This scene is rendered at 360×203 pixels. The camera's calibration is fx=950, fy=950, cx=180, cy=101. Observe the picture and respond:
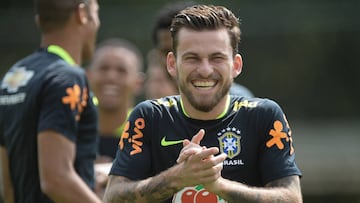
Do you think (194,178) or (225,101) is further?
(225,101)

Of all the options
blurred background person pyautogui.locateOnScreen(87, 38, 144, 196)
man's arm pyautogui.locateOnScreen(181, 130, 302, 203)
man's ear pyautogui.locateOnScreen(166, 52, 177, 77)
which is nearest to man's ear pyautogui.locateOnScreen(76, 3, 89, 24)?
man's ear pyautogui.locateOnScreen(166, 52, 177, 77)

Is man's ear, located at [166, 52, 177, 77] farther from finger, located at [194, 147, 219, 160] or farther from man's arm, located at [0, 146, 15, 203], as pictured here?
man's arm, located at [0, 146, 15, 203]

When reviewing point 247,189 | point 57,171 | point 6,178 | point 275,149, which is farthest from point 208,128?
point 6,178

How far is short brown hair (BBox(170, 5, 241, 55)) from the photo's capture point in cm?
514

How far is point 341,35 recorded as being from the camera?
16.9 metres

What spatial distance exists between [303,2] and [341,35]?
2078 millimetres

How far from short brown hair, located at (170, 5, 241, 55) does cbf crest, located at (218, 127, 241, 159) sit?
0.44 meters

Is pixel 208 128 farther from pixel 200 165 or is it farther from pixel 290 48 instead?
pixel 290 48

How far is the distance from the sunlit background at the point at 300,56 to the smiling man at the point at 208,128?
35.3 feet

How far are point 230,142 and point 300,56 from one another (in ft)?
39.0

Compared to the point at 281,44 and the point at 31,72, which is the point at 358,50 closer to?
the point at 281,44

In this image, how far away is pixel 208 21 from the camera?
514cm

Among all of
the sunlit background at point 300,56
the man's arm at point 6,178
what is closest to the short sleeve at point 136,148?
the man's arm at point 6,178

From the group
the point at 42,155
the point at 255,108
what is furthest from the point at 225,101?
the point at 42,155
